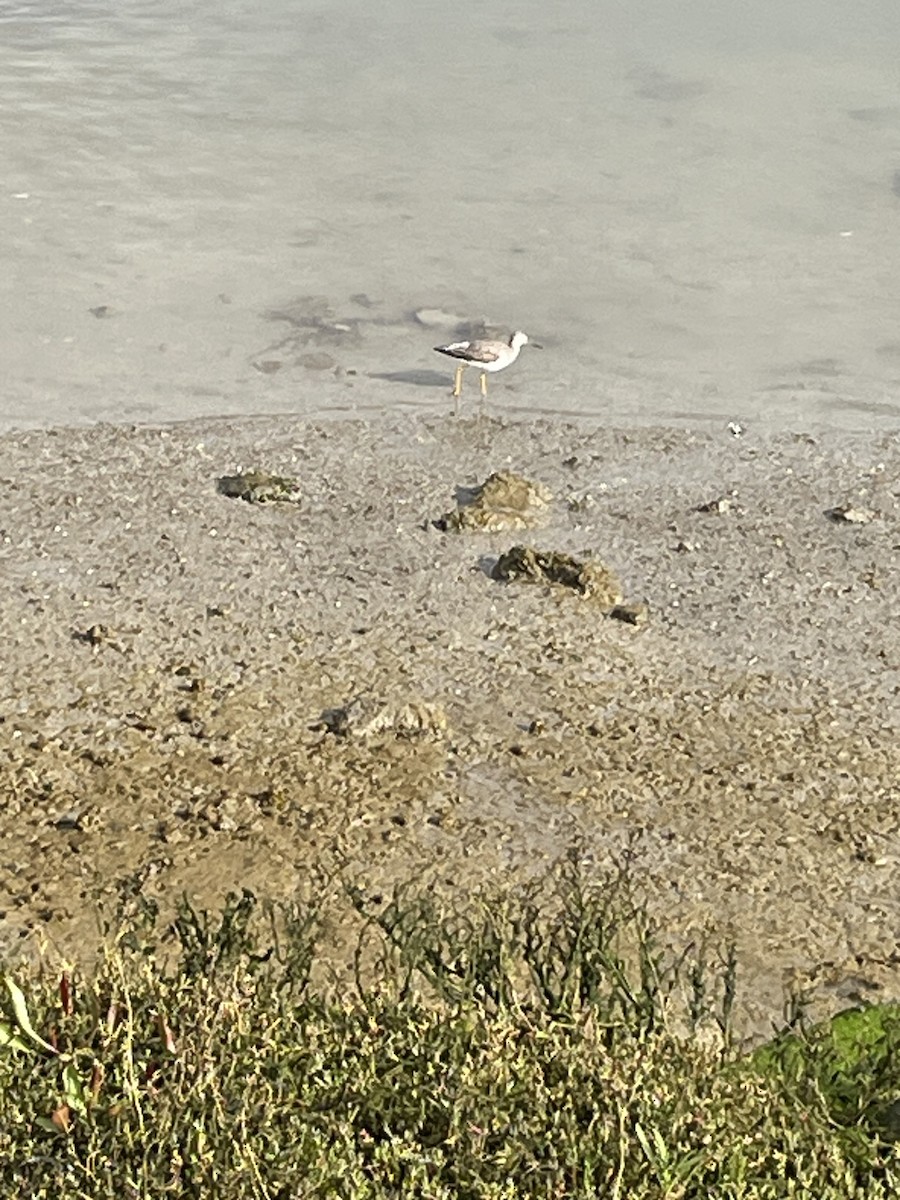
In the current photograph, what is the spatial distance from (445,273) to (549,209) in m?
1.56

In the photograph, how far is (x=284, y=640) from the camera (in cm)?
737

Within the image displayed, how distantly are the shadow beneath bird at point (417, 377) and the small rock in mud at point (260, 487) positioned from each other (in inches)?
60.5

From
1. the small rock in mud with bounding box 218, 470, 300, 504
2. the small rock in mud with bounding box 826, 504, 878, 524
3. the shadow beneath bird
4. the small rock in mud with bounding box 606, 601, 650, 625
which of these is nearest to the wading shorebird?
the shadow beneath bird

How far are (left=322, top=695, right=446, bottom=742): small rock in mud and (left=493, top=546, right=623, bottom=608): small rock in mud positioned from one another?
46.1 inches

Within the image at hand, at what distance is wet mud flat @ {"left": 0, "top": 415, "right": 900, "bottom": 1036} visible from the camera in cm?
594

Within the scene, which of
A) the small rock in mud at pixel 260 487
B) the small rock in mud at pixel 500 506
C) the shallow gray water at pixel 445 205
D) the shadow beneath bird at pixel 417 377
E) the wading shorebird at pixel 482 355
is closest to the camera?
the small rock in mud at pixel 500 506

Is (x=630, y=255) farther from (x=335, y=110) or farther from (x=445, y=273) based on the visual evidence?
(x=335, y=110)

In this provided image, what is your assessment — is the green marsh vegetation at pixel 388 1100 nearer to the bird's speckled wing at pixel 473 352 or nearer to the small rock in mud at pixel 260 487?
the small rock in mud at pixel 260 487

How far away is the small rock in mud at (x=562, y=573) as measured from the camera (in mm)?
7691

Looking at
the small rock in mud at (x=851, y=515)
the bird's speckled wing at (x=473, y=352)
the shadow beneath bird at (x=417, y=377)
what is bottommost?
the shadow beneath bird at (x=417, y=377)

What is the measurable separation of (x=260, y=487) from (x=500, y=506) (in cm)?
109

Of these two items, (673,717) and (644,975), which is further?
(673,717)

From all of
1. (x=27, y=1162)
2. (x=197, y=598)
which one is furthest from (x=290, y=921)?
(x=197, y=598)

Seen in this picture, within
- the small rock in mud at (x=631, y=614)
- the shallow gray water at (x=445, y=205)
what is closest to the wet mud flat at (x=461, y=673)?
the small rock in mud at (x=631, y=614)
